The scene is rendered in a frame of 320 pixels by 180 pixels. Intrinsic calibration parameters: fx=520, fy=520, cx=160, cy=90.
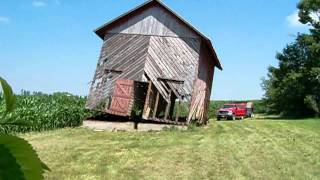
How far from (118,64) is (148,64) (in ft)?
4.54

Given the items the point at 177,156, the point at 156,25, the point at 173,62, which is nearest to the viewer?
the point at 177,156

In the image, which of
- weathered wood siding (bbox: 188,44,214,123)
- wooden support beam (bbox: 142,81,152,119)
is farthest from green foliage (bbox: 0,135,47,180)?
weathered wood siding (bbox: 188,44,214,123)

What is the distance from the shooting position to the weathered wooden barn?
70.6 ft

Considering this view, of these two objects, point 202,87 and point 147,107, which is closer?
point 147,107

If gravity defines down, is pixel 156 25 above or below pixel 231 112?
above

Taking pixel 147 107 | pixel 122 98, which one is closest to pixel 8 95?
pixel 147 107

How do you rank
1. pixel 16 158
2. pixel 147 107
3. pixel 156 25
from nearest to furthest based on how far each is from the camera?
1. pixel 16 158
2. pixel 147 107
3. pixel 156 25

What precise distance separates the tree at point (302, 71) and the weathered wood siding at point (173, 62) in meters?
23.5

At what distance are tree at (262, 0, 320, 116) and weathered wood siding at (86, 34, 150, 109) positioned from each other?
2417 centimetres

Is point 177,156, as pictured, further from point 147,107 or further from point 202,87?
point 202,87

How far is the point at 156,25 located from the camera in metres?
22.3

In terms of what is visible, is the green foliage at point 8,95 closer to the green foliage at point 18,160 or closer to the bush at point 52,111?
the green foliage at point 18,160

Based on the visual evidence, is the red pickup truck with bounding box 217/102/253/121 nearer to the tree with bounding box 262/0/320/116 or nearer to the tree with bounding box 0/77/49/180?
the tree with bounding box 262/0/320/116

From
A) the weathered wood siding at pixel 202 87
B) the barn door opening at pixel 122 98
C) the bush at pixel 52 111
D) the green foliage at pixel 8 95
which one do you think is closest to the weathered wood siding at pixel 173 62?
the weathered wood siding at pixel 202 87
